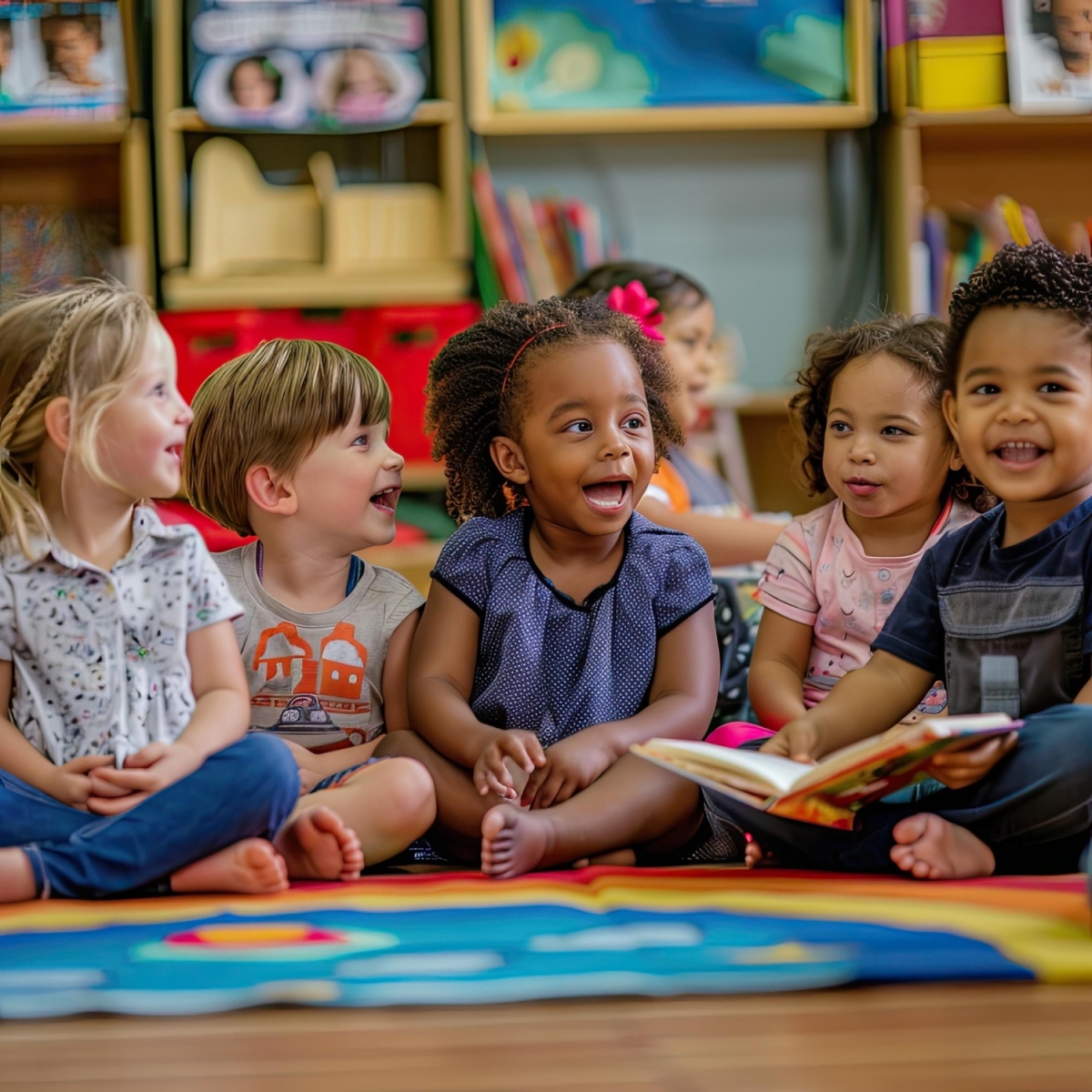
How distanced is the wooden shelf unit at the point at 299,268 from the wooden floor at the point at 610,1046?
2.04 meters

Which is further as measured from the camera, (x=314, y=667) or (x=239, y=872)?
(x=314, y=667)

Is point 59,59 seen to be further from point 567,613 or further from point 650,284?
point 567,613

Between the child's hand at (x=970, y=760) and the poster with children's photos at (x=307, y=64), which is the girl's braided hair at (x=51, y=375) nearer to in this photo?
the child's hand at (x=970, y=760)

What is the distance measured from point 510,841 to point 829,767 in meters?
0.26

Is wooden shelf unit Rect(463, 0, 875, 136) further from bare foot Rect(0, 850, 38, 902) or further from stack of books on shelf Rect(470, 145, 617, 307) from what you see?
bare foot Rect(0, 850, 38, 902)

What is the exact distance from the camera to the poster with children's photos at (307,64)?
2.63 meters

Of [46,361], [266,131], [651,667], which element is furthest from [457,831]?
[266,131]

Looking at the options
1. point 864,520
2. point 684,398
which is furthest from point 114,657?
point 684,398

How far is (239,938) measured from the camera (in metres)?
0.90

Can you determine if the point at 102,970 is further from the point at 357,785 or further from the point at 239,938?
the point at 357,785

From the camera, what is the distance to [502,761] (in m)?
1.16

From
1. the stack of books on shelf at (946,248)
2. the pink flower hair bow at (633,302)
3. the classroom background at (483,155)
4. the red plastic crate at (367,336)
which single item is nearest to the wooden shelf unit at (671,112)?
the classroom background at (483,155)

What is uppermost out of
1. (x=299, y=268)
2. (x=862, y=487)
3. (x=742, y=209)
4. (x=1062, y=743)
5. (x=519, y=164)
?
(x=519, y=164)

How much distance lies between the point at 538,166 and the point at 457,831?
77.8 inches
